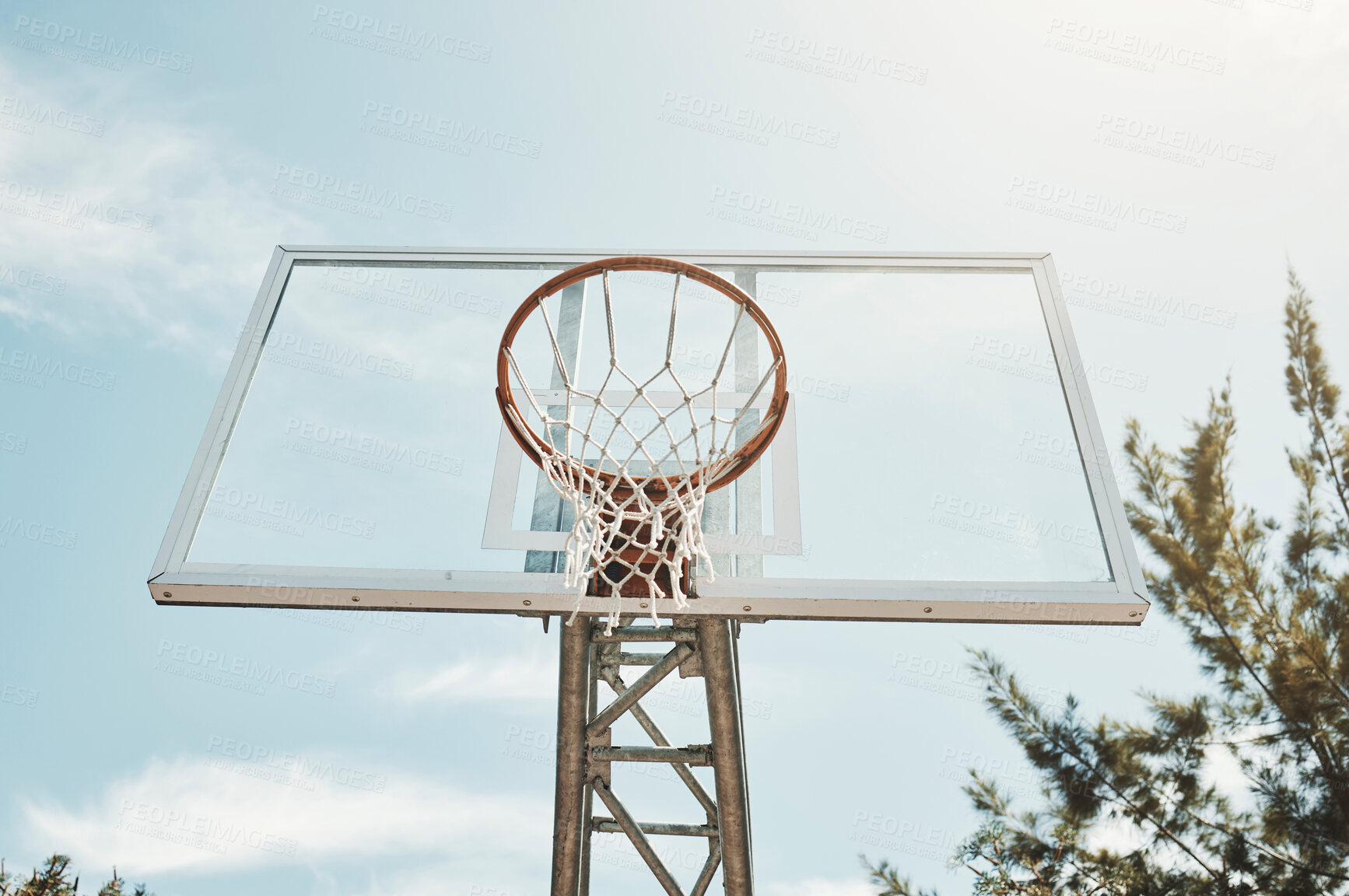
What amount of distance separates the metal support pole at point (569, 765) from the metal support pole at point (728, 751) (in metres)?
0.49

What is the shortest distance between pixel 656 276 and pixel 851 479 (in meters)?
1.03

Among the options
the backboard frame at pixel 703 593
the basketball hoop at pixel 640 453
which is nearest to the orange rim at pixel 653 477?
the basketball hoop at pixel 640 453

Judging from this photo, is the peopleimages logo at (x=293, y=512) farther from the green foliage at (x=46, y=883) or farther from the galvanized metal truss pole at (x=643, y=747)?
the green foliage at (x=46, y=883)

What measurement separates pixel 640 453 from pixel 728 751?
131 cm

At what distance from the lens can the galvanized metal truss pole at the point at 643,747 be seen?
3.41m

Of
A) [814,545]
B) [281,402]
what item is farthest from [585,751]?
[281,402]

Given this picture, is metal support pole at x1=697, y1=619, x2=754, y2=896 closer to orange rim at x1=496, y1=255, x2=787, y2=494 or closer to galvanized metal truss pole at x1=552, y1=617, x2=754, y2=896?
galvanized metal truss pole at x1=552, y1=617, x2=754, y2=896

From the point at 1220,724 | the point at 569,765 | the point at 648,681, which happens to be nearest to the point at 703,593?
the point at 648,681

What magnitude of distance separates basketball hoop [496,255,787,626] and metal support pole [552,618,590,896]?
0.82 m

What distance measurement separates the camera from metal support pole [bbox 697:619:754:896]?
3344 millimetres

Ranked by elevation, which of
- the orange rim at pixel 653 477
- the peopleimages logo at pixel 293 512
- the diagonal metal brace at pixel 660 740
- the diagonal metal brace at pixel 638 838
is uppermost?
the orange rim at pixel 653 477

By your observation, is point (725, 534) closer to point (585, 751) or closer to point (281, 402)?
point (585, 751)

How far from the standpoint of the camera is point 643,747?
3.65 m

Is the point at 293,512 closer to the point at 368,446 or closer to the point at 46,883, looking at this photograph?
the point at 368,446
